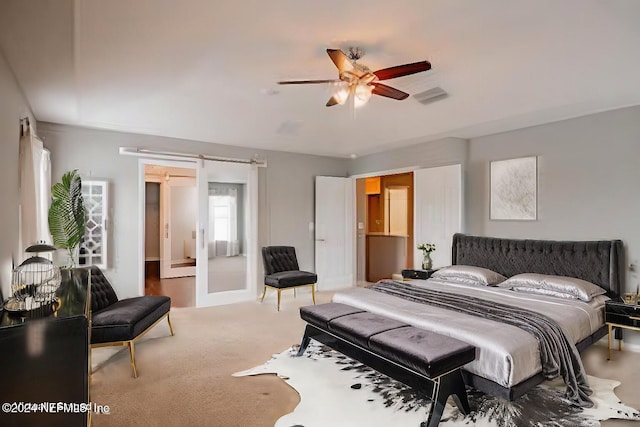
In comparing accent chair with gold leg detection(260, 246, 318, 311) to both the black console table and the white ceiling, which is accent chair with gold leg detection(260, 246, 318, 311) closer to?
the white ceiling

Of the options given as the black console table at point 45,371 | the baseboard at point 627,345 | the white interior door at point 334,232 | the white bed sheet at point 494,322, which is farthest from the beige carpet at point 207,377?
the white interior door at point 334,232

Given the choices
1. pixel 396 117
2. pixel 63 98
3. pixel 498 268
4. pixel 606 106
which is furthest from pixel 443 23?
pixel 63 98

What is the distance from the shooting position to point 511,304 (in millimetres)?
3375

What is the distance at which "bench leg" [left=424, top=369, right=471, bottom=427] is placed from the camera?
2270 mm

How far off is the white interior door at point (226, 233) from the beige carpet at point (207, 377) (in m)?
1.00

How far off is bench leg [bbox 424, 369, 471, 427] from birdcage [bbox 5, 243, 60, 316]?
223 centimetres

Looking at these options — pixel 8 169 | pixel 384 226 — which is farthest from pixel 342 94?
pixel 384 226

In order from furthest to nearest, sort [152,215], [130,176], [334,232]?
[152,215]
[334,232]
[130,176]

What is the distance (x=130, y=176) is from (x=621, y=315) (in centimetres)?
577

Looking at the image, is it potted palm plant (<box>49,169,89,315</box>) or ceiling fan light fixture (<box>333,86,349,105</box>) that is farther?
potted palm plant (<box>49,169,89,315</box>)

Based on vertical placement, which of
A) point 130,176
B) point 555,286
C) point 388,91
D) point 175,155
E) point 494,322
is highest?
point 388,91

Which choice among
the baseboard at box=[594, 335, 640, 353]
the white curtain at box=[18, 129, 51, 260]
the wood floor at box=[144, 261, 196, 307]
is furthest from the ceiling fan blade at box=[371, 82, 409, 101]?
the wood floor at box=[144, 261, 196, 307]

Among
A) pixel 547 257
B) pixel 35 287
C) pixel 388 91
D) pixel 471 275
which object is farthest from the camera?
pixel 471 275

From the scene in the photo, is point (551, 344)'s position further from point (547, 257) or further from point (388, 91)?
point (388, 91)
